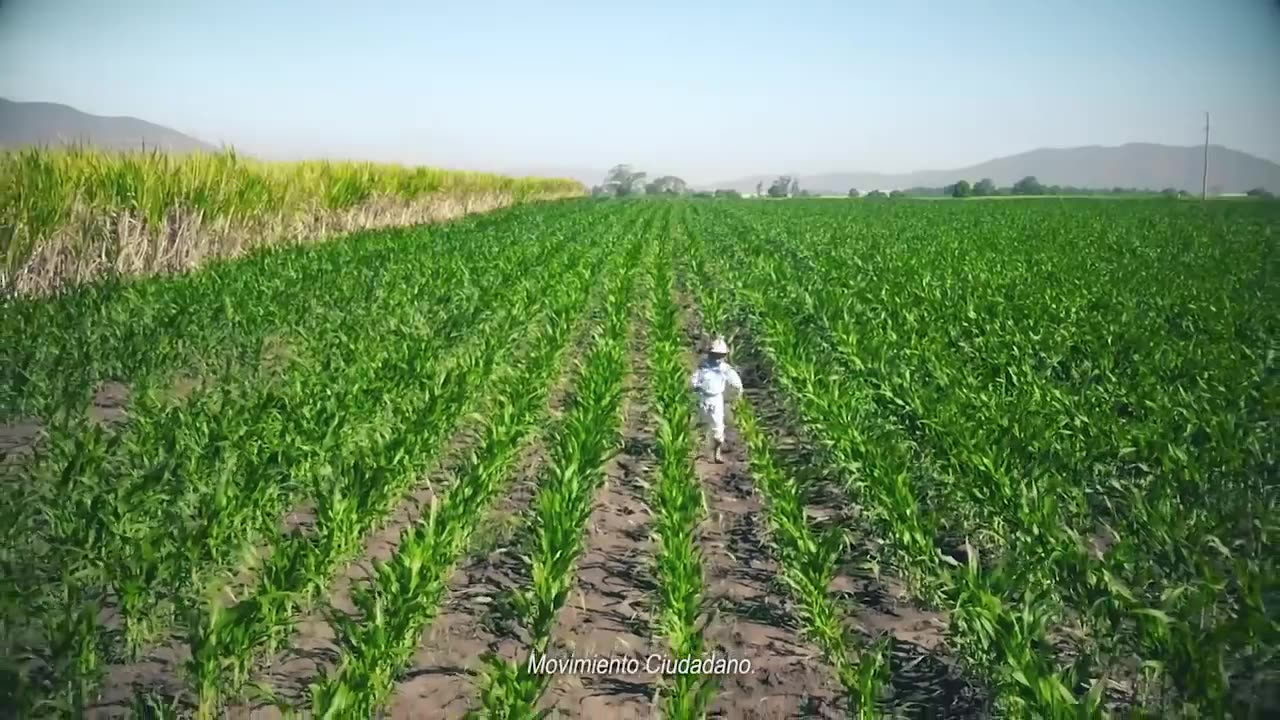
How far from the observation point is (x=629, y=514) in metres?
5.53

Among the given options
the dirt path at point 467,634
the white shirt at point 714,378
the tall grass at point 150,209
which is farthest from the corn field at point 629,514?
the tall grass at point 150,209

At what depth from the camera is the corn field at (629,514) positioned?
342cm

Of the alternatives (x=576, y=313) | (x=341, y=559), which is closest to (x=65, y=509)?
(x=341, y=559)

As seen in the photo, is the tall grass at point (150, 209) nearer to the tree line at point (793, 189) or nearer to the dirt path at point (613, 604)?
the dirt path at point (613, 604)

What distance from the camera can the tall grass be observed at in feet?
25.6

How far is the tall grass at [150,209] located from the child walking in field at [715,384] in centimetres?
439

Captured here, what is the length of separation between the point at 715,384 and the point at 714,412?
30 cm

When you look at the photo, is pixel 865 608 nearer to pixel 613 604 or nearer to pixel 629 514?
pixel 613 604

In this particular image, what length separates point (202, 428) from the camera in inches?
219

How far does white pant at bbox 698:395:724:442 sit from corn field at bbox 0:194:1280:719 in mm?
222

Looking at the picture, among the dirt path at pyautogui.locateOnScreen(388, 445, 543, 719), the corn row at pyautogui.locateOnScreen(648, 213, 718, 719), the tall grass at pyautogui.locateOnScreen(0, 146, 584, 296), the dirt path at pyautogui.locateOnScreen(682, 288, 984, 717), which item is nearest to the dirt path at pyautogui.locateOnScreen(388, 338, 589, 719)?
the dirt path at pyautogui.locateOnScreen(388, 445, 543, 719)

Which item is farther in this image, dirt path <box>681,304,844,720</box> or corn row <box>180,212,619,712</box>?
dirt path <box>681,304,844,720</box>

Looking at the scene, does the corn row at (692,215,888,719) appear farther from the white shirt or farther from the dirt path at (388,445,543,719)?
the dirt path at (388,445,543,719)

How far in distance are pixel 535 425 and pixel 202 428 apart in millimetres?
2327
